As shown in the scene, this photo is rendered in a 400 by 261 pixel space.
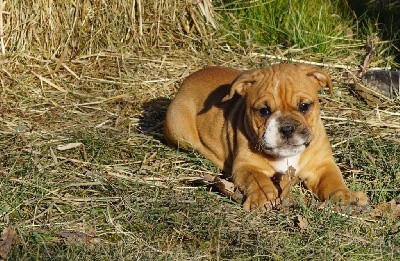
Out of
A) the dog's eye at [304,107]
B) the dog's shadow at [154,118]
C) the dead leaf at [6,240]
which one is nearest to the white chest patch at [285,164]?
the dog's eye at [304,107]

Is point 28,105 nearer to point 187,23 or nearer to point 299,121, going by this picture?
point 187,23

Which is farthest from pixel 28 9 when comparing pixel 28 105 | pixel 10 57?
pixel 28 105

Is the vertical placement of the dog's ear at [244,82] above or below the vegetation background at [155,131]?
above

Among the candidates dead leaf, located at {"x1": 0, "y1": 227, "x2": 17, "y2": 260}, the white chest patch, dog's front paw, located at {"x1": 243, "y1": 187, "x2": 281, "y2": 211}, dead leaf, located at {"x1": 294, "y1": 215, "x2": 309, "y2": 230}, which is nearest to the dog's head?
the white chest patch

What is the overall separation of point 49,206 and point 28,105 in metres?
2.43

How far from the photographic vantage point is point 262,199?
605 cm

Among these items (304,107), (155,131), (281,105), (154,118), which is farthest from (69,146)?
(304,107)

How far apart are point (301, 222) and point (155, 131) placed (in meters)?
2.39

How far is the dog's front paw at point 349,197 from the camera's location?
5973 millimetres

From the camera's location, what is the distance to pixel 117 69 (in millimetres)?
9047

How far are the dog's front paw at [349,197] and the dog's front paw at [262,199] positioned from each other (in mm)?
375

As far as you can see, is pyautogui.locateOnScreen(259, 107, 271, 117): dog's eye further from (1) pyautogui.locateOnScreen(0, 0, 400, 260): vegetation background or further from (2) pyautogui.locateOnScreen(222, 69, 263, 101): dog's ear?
(1) pyautogui.locateOnScreen(0, 0, 400, 260): vegetation background

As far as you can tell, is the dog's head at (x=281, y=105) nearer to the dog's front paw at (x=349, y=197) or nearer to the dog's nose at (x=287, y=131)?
the dog's nose at (x=287, y=131)

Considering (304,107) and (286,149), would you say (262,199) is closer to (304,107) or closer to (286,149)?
(286,149)
